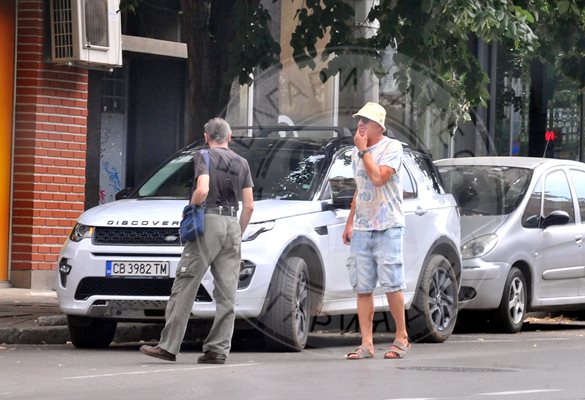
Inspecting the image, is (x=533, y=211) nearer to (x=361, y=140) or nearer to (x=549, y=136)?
(x=361, y=140)

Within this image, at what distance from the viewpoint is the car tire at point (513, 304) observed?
1512 cm

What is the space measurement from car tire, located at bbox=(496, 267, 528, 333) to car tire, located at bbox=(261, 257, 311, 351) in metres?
3.66

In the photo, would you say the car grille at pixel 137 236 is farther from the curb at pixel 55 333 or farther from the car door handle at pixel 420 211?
the car door handle at pixel 420 211

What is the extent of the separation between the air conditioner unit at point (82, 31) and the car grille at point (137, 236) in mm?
6016

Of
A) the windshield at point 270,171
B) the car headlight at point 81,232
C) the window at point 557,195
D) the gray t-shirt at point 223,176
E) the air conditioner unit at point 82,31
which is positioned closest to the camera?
the gray t-shirt at point 223,176

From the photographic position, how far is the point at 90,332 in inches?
492

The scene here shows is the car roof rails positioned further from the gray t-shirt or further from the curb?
the gray t-shirt

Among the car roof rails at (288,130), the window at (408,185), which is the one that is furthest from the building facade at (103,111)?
the window at (408,185)

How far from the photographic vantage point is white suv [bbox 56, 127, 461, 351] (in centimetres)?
1171

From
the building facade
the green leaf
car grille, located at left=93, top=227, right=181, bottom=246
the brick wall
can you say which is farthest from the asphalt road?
the brick wall

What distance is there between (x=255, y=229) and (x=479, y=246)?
3988mm

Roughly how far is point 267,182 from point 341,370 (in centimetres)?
266

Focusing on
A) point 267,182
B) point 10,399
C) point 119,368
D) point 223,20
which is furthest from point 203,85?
point 10,399

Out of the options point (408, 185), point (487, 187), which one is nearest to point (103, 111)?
point (487, 187)
